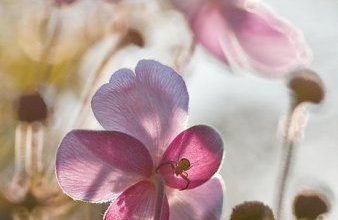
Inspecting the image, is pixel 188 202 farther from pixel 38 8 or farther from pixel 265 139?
pixel 265 139

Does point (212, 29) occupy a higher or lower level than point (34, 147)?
higher

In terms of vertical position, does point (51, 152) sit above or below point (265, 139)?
above

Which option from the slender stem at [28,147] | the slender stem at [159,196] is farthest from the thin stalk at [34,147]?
the slender stem at [159,196]

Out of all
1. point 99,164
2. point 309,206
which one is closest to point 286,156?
point 309,206

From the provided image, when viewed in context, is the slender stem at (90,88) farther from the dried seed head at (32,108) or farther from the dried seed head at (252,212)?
the dried seed head at (252,212)

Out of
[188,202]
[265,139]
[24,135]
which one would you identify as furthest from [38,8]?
[265,139]

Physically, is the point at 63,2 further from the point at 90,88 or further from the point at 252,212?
the point at 252,212

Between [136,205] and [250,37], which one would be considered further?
[250,37]
